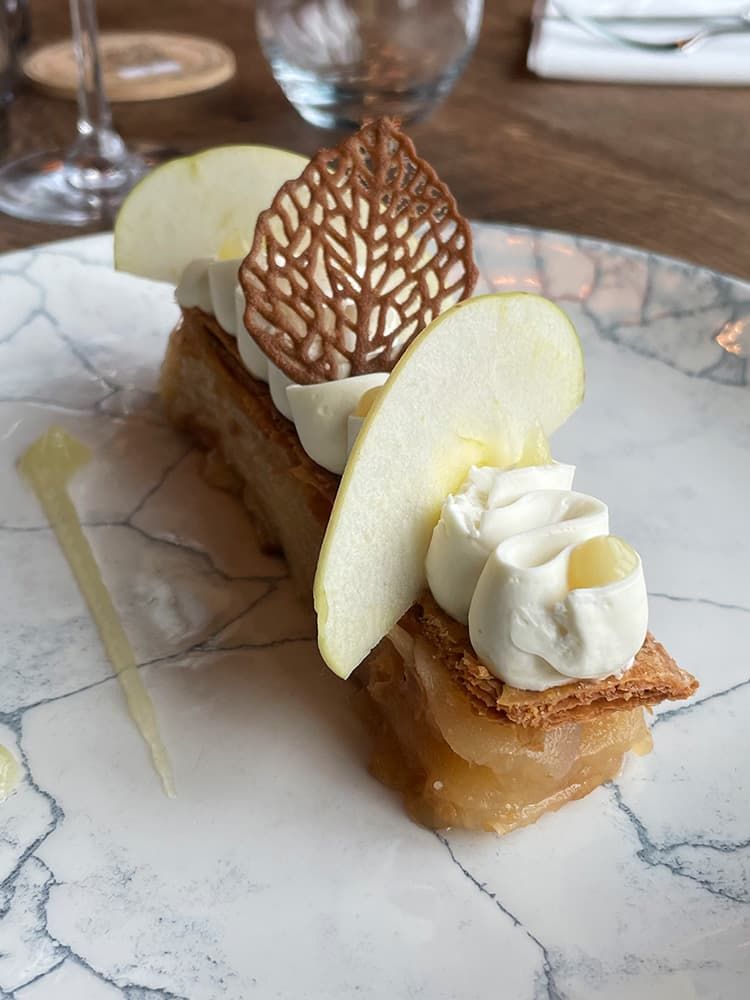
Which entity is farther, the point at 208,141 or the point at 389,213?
the point at 208,141

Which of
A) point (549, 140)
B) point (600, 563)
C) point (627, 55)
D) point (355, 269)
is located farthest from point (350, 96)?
point (600, 563)

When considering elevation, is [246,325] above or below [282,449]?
above

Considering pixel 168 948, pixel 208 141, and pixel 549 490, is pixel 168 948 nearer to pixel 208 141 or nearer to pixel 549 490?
pixel 549 490

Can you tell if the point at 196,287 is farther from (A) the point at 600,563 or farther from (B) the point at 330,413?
(A) the point at 600,563

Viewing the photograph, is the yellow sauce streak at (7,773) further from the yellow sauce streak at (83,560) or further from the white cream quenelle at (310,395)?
the white cream quenelle at (310,395)

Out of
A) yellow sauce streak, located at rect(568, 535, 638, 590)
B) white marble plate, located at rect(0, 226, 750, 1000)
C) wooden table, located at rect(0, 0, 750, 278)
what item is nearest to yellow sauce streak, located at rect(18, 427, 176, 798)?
white marble plate, located at rect(0, 226, 750, 1000)

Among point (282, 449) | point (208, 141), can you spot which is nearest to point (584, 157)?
point (208, 141)

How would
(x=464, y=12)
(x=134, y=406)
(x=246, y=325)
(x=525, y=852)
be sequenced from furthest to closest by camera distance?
1. (x=464, y=12)
2. (x=134, y=406)
3. (x=246, y=325)
4. (x=525, y=852)

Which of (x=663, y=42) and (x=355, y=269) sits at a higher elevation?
(x=355, y=269)
